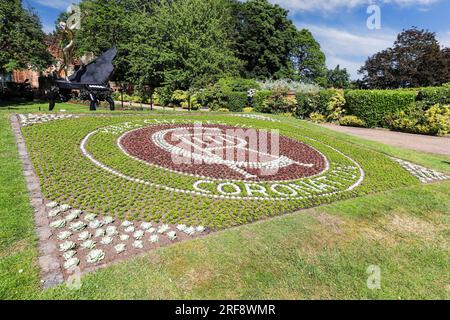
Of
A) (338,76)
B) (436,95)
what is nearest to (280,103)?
(436,95)

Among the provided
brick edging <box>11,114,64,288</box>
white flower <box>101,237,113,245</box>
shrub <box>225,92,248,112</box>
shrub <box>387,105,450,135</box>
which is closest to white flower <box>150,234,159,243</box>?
white flower <box>101,237,113,245</box>

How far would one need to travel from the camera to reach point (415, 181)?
8688 mm

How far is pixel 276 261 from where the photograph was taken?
14.4 ft

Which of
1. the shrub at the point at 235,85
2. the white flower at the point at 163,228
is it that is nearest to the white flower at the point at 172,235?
the white flower at the point at 163,228

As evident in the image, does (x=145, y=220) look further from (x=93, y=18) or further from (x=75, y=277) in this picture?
(x=93, y=18)

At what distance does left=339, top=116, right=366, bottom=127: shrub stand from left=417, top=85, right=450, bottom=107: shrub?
13.7 feet

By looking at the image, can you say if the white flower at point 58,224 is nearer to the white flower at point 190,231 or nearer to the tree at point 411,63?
the white flower at point 190,231

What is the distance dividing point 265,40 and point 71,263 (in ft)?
152

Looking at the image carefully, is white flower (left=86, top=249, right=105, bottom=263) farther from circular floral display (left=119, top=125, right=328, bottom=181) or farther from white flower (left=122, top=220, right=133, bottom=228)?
circular floral display (left=119, top=125, right=328, bottom=181)

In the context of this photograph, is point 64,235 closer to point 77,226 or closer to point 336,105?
point 77,226

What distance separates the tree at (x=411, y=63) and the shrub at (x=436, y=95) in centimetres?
1633

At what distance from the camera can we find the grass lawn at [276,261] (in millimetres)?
3688

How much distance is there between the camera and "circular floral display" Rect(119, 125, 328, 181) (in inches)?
323

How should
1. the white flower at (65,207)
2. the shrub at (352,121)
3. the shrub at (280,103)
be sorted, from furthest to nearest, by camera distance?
1. the shrub at (280,103)
2. the shrub at (352,121)
3. the white flower at (65,207)
